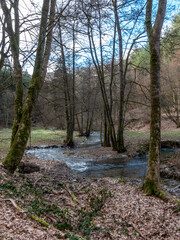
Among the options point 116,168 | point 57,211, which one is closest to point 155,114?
point 57,211

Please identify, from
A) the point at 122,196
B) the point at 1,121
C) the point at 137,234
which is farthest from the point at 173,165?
the point at 1,121

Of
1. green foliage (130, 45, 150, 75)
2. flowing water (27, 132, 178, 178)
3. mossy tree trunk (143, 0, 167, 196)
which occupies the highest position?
green foliage (130, 45, 150, 75)

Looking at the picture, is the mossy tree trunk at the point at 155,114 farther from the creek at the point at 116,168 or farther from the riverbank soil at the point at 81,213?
the creek at the point at 116,168

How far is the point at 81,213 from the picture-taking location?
4.91m

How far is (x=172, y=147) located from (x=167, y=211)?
1151 centimetres

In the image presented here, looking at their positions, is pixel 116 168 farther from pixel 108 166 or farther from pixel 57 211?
pixel 57 211

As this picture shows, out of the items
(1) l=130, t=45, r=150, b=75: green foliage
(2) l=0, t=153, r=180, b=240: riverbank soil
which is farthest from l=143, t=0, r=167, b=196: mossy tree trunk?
(1) l=130, t=45, r=150, b=75: green foliage

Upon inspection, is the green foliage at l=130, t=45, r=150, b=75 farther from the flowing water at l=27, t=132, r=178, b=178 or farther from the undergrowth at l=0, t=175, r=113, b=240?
the undergrowth at l=0, t=175, r=113, b=240

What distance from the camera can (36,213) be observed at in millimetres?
3973

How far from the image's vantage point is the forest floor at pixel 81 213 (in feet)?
11.0

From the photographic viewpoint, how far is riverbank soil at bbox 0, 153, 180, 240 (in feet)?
11.0

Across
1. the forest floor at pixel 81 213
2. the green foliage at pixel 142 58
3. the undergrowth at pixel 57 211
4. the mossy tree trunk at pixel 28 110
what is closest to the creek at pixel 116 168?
the forest floor at pixel 81 213

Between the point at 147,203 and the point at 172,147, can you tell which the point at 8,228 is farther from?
the point at 172,147

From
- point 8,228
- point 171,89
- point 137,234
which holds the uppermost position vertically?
point 171,89
